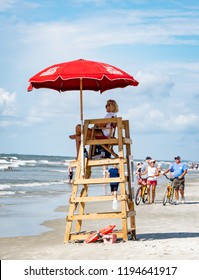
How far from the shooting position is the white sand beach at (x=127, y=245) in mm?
10367

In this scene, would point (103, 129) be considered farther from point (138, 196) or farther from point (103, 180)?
point (138, 196)

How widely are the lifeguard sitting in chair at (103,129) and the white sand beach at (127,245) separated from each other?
2.06 m

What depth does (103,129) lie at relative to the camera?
11.9 meters

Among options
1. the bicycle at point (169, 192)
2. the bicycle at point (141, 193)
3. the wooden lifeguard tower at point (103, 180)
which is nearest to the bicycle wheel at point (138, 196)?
the bicycle at point (141, 193)

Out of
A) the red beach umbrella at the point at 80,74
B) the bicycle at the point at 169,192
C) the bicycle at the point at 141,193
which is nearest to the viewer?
the red beach umbrella at the point at 80,74

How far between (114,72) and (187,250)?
348 centimetres

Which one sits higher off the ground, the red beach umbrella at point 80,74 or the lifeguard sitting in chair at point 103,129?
the red beach umbrella at point 80,74

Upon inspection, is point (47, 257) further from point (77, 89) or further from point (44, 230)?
point (44, 230)

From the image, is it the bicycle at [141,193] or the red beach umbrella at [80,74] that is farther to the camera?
the bicycle at [141,193]

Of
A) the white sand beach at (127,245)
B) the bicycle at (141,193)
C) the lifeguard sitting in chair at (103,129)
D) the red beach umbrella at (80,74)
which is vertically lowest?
the white sand beach at (127,245)

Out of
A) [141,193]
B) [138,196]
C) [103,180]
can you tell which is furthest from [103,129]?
[138,196]

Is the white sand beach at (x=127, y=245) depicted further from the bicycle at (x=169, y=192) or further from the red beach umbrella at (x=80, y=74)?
the bicycle at (x=169, y=192)

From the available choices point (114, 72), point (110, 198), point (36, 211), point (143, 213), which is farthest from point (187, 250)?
point (36, 211)

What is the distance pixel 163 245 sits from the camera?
37.0 feet
